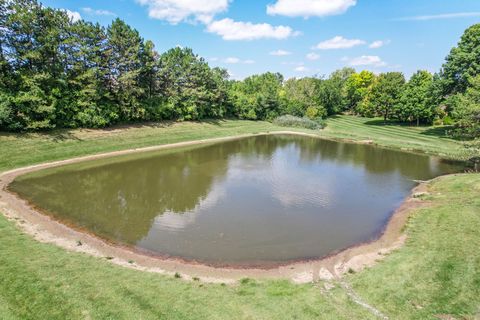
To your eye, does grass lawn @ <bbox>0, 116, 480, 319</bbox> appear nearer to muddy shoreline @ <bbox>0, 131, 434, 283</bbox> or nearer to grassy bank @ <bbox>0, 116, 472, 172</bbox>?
muddy shoreline @ <bbox>0, 131, 434, 283</bbox>

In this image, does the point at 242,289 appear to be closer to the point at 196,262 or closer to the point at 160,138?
the point at 196,262

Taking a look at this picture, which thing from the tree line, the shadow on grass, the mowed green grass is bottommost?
the mowed green grass

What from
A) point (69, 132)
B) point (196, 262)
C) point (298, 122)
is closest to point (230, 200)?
point (196, 262)

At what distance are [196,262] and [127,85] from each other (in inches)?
1190

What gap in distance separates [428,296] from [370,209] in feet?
29.9

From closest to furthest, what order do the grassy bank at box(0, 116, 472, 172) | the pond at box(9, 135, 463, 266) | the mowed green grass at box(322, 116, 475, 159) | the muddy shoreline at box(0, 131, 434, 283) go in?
the muddy shoreline at box(0, 131, 434, 283) < the pond at box(9, 135, 463, 266) < the grassy bank at box(0, 116, 472, 172) < the mowed green grass at box(322, 116, 475, 159)

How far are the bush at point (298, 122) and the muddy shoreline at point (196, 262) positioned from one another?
131ft

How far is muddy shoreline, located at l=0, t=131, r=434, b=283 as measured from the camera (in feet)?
35.0

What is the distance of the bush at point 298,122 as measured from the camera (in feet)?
177

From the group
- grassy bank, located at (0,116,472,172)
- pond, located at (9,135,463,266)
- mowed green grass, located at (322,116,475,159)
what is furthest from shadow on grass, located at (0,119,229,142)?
mowed green grass, located at (322,116,475,159)

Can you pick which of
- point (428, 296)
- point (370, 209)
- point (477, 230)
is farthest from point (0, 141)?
point (477, 230)

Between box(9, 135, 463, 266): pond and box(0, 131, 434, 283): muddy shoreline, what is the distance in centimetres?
48

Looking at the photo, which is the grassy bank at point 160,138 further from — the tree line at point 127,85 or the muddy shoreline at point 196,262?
the muddy shoreline at point 196,262

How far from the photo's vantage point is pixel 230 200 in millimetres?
18297
